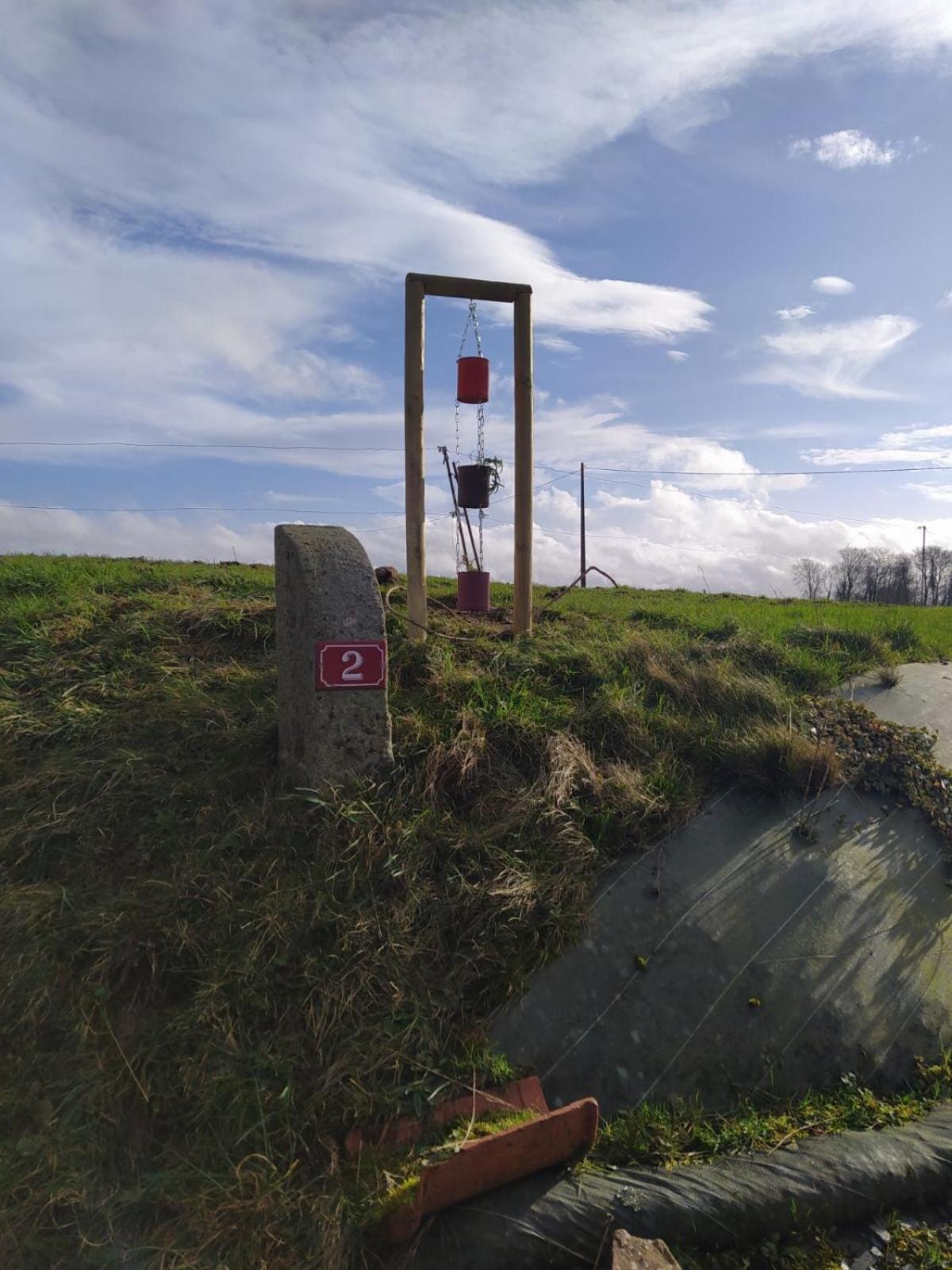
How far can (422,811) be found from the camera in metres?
3.66

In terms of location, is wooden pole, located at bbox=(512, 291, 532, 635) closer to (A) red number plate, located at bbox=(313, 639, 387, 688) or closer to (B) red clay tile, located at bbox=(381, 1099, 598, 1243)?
(A) red number plate, located at bbox=(313, 639, 387, 688)

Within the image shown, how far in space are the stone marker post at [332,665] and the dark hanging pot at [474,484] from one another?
6.69 ft

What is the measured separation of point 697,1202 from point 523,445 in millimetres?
4414

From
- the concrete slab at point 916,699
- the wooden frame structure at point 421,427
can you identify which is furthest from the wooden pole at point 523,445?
the concrete slab at point 916,699

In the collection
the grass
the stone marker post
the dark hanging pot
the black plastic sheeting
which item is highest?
the dark hanging pot

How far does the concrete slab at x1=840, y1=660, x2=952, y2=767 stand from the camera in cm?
523

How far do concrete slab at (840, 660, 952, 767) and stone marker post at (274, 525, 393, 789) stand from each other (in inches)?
146

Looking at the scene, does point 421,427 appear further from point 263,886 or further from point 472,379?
point 263,886

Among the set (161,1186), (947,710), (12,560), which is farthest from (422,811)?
(12,560)

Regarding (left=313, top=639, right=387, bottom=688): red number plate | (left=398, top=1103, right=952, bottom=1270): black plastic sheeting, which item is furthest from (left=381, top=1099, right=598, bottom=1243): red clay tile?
(left=313, top=639, right=387, bottom=688): red number plate

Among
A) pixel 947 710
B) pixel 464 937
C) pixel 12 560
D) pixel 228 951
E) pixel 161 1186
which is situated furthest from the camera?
pixel 12 560

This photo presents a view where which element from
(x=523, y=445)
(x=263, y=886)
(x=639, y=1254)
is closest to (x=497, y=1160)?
(x=639, y=1254)

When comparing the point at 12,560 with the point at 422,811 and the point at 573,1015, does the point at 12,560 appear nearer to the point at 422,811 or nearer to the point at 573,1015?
the point at 422,811

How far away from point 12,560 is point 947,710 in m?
8.98
